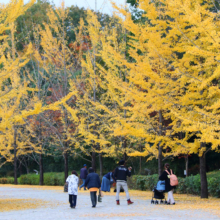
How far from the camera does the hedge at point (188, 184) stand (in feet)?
50.5

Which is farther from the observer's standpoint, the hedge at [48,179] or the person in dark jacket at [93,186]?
the hedge at [48,179]

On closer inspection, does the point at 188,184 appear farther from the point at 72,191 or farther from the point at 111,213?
the point at 111,213

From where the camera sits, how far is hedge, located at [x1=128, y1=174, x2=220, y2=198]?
1540 cm

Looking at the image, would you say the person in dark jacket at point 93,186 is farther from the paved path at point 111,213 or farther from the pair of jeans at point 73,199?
the pair of jeans at point 73,199

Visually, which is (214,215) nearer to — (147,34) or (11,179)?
(147,34)

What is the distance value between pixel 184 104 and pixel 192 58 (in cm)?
207

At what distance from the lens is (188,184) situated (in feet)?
57.9

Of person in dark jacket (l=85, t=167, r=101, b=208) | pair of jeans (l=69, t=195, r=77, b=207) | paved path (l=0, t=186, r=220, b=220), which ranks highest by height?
person in dark jacket (l=85, t=167, r=101, b=208)

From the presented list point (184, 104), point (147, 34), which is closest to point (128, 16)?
point (147, 34)

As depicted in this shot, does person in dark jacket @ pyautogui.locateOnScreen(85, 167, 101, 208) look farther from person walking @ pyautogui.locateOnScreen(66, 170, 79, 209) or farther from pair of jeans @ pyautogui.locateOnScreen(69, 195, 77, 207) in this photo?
pair of jeans @ pyautogui.locateOnScreen(69, 195, 77, 207)

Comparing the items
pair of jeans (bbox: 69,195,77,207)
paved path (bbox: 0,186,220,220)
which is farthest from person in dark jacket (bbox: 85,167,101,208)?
pair of jeans (bbox: 69,195,77,207)

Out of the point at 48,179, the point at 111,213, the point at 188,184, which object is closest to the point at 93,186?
the point at 111,213

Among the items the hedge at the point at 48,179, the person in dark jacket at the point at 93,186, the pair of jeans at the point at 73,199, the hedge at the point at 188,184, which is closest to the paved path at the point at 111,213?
the pair of jeans at the point at 73,199

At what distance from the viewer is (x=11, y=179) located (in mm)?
34375
